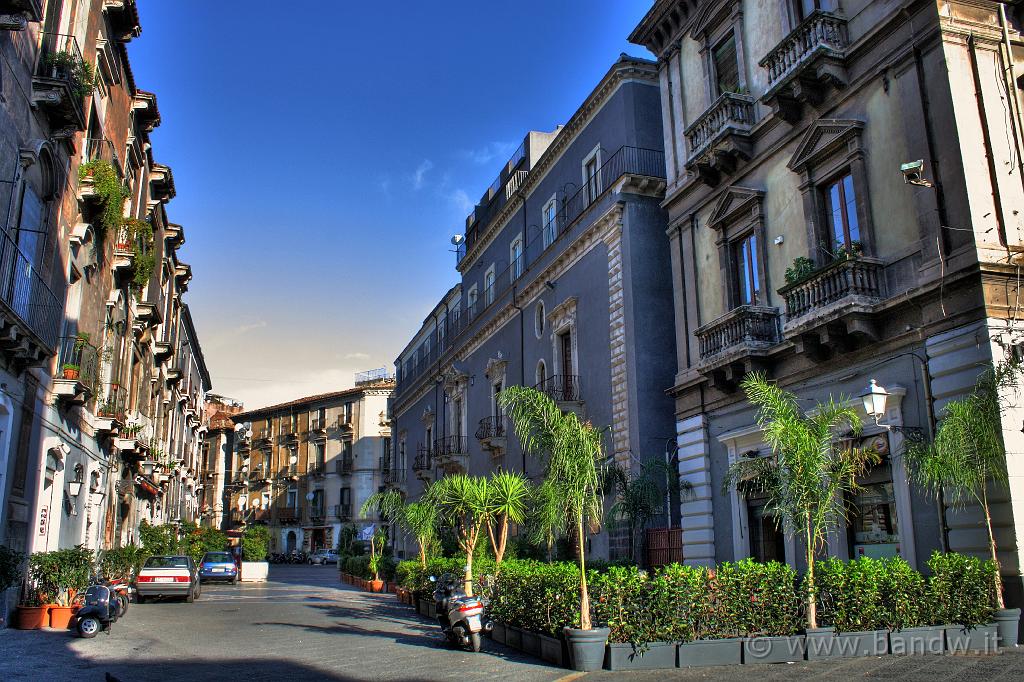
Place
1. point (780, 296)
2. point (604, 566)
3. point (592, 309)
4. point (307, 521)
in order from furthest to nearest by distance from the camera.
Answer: point (307, 521) → point (592, 309) → point (604, 566) → point (780, 296)

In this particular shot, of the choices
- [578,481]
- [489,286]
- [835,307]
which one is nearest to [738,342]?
[835,307]

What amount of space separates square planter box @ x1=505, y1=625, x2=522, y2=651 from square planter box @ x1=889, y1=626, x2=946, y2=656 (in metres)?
4.90

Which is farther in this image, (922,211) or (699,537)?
(699,537)

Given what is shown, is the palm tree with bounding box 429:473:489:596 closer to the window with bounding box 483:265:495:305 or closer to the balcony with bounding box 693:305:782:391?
the balcony with bounding box 693:305:782:391

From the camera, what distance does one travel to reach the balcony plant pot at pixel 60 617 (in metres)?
14.8

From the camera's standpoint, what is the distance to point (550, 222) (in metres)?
26.9

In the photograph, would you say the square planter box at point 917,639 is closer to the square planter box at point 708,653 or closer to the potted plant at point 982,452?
the potted plant at point 982,452

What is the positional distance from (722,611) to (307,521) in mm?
63402

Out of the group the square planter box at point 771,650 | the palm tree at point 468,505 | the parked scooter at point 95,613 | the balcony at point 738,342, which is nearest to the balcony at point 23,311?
the parked scooter at point 95,613

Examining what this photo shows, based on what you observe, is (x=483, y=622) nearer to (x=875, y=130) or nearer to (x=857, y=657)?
(x=857, y=657)

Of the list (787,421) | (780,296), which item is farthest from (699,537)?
(787,421)

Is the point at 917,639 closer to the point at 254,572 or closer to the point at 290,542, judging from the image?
the point at 254,572

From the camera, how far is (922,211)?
39.4ft

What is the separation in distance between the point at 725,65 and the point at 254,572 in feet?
96.9
